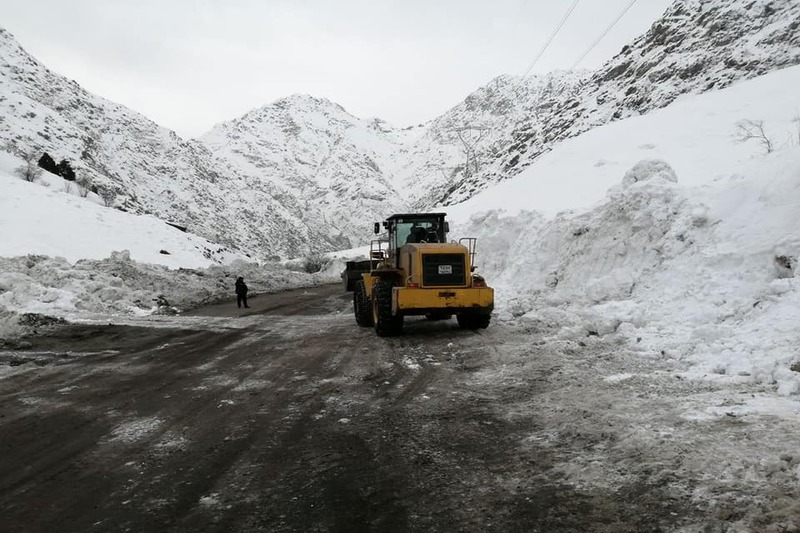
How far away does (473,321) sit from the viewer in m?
11.8

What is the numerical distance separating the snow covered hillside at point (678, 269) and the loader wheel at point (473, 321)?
848mm

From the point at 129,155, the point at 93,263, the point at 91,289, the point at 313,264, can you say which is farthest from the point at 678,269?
the point at 129,155

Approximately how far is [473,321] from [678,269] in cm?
403

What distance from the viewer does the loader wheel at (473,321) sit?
38.0ft

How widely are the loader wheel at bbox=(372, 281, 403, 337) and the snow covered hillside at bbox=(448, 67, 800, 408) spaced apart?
2.63 m

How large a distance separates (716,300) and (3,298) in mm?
16815

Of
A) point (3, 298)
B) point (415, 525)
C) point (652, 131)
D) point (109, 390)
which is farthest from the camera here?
point (652, 131)

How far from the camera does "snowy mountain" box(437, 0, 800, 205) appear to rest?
160 feet

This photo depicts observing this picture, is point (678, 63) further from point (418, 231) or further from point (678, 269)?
point (678, 269)

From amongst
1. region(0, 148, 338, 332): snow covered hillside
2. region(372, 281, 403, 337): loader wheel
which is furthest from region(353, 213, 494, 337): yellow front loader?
region(0, 148, 338, 332): snow covered hillside

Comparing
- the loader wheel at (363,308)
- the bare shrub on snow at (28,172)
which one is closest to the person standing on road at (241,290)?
the loader wheel at (363,308)

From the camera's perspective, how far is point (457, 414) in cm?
606

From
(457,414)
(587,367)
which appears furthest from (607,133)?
(457,414)

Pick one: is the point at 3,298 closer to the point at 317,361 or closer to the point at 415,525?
the point at 317,361
